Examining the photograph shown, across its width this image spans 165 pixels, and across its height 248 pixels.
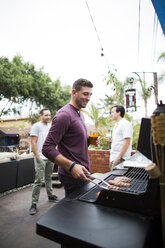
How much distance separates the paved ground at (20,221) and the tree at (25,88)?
32.3 feet

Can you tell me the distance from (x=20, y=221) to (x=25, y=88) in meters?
11.7

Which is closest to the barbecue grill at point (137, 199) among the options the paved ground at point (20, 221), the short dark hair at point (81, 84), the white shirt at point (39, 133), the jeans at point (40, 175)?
the short dark hair at point (81, 84)

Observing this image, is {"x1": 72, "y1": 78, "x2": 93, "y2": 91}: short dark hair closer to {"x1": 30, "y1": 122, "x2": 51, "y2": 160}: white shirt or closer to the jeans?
{"x1": 30, "y1": 122, "x2": 51, "y2": 160}: white shirt

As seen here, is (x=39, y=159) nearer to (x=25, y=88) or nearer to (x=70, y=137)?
(x=70, y=137)

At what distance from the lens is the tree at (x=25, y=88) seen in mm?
12148

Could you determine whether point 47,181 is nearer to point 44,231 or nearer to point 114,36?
point 44,231

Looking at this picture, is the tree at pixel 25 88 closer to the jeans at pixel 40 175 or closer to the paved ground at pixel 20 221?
the paved ground at pixel 20 221

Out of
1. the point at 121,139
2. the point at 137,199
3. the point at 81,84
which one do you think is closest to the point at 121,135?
the point at 121,139

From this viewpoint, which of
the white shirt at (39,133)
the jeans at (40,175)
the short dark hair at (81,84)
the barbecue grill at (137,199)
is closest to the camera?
the barbecue grill at (137,199)

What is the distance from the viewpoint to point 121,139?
10.7ft

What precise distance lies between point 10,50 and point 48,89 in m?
4.42

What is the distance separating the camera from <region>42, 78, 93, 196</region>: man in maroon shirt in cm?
148

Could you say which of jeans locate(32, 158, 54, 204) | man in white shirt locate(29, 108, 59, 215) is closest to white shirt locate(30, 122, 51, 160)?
man in white shirt locate(29, 108, 59, 215)

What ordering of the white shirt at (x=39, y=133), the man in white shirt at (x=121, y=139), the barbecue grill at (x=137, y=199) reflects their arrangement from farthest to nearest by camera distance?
the white shirt at (x=39, y=133) < the man in white shirt at (x=121, y=139) < the barbecue grill at (x=137, y=199)
